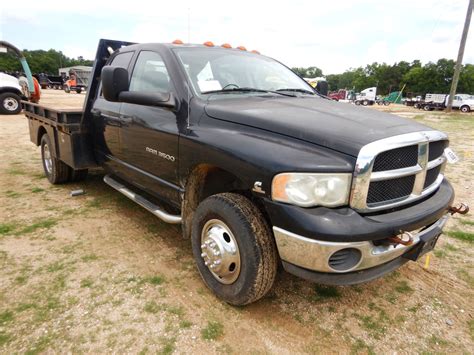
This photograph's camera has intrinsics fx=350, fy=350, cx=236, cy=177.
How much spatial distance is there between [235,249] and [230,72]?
5.52 ft

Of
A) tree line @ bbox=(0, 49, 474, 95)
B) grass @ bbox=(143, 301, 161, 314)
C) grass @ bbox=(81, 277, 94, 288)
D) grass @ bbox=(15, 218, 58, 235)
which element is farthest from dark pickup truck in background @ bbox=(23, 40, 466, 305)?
tree line @ bbox=(0, 49, 474, 95)

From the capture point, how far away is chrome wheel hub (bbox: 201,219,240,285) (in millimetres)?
2385

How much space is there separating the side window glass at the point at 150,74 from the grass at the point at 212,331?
1908mm

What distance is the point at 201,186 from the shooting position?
2.92 metres

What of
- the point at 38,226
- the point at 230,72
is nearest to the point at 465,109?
the point at 230,72

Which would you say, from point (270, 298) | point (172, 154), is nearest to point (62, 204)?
point (172, 154)

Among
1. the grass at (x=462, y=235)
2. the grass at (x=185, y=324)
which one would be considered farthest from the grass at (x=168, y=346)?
the grass at (x=462, y=235)

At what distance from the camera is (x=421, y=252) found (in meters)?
2.34

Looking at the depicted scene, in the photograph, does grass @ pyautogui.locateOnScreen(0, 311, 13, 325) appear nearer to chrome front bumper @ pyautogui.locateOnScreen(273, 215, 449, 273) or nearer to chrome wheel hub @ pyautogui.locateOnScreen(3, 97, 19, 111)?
chrome front bumper @ pyautogui.locateOnScreen(273, 215, 449, 273)

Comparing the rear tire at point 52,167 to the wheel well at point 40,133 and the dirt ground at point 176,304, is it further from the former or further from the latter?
the dirt ground at point 176,304

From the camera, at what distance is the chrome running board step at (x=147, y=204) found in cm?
304

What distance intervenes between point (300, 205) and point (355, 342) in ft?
3.32

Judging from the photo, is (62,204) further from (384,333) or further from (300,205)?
(384,333)

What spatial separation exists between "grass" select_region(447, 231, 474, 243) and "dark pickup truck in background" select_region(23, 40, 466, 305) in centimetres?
128
